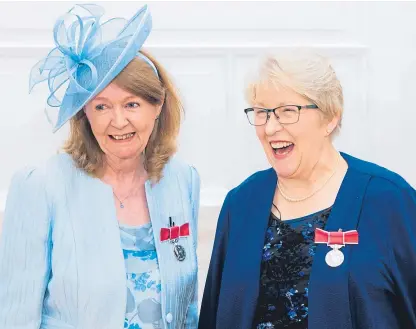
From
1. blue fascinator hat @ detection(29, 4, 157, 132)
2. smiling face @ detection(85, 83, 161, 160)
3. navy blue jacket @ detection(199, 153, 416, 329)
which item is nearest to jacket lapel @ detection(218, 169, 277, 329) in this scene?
navy blue jacket @ detection(199, 153, 416, 329)

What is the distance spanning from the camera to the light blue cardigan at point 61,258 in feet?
7.66

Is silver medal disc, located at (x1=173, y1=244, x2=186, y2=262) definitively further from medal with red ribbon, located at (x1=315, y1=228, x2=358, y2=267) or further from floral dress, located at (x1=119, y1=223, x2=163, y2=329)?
medal with red ribbon, located at (x1=315, y1=228, x2=358, y2=267)

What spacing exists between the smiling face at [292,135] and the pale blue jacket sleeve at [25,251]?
27.4 inches

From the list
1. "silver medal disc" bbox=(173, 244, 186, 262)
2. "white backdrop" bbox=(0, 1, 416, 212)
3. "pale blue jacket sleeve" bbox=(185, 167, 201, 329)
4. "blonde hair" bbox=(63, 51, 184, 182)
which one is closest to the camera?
"blonde hair" bbox=(63, 51, 184, 182)

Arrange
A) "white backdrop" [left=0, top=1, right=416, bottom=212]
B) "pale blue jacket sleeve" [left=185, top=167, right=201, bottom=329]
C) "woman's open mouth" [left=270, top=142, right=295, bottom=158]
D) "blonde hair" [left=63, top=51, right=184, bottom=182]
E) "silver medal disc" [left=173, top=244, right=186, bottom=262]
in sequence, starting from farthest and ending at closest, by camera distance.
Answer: "white backdrop" [left=0, top=1, right=416, bottom=212]
"pale blue jacket sleeve" [left=185, top=167, right=201, bottom=329]
"silver medal disc" [left=173, top=244, right=186, bottom=262]
"blonde hair" [left=63, top=51, right=184, bottom=182]
"woman's open mouth" [left=270, top=142, right=295, bottom=158]

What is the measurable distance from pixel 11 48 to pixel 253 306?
2187 mm

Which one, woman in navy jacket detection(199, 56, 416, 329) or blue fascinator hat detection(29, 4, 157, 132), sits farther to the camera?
blue fascinator hat detection(29, 4, 157, 132)

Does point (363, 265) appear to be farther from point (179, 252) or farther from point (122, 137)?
point (122, 137)

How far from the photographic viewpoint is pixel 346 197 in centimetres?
226

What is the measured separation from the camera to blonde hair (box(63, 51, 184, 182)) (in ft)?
7.84

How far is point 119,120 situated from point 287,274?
0.68 meters

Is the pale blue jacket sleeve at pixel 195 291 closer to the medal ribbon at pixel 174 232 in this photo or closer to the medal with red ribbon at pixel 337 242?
the medal ribbon at pixel 174 232

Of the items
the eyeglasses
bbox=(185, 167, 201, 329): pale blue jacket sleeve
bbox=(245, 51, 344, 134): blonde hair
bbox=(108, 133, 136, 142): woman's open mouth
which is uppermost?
bbox=(245, 51, 344, 134): blonde hair

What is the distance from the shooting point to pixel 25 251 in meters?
2.34
